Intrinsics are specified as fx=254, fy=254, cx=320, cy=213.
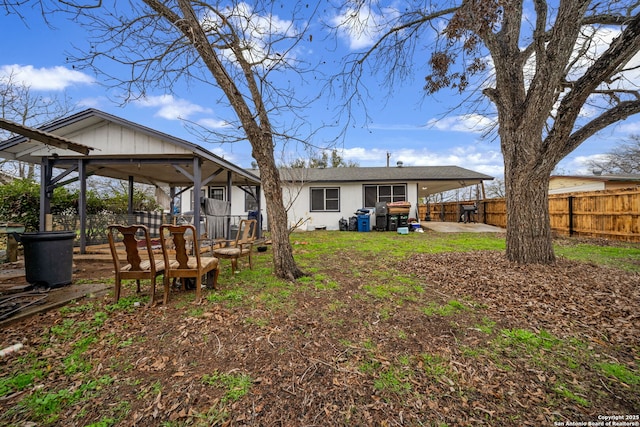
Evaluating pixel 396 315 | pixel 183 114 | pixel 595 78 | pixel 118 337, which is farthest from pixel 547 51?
pixel 118 337

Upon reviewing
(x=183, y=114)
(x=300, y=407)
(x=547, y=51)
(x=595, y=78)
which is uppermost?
(x=547, y=51)

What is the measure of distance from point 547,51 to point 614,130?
3771 mm

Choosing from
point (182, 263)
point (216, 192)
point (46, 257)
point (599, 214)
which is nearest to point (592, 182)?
point (599, 214)

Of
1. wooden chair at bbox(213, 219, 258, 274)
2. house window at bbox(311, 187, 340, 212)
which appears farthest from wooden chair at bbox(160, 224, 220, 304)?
house window at bbox(311, 187, 340, 212)

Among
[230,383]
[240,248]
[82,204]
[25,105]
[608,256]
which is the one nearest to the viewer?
[230,383]

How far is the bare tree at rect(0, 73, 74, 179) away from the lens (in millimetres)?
12738

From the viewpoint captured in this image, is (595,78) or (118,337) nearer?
(118,337)

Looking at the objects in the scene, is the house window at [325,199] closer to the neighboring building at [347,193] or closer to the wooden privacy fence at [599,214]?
the neighboring building at [347,193]

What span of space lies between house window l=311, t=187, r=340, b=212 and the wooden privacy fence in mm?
10356

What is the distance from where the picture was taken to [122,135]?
679 centimetres

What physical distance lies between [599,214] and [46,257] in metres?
15.7

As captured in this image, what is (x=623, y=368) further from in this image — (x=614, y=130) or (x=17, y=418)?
(x=614, y=130)

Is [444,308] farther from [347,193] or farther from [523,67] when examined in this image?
[347,193]

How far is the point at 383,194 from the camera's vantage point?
15.1 meters
